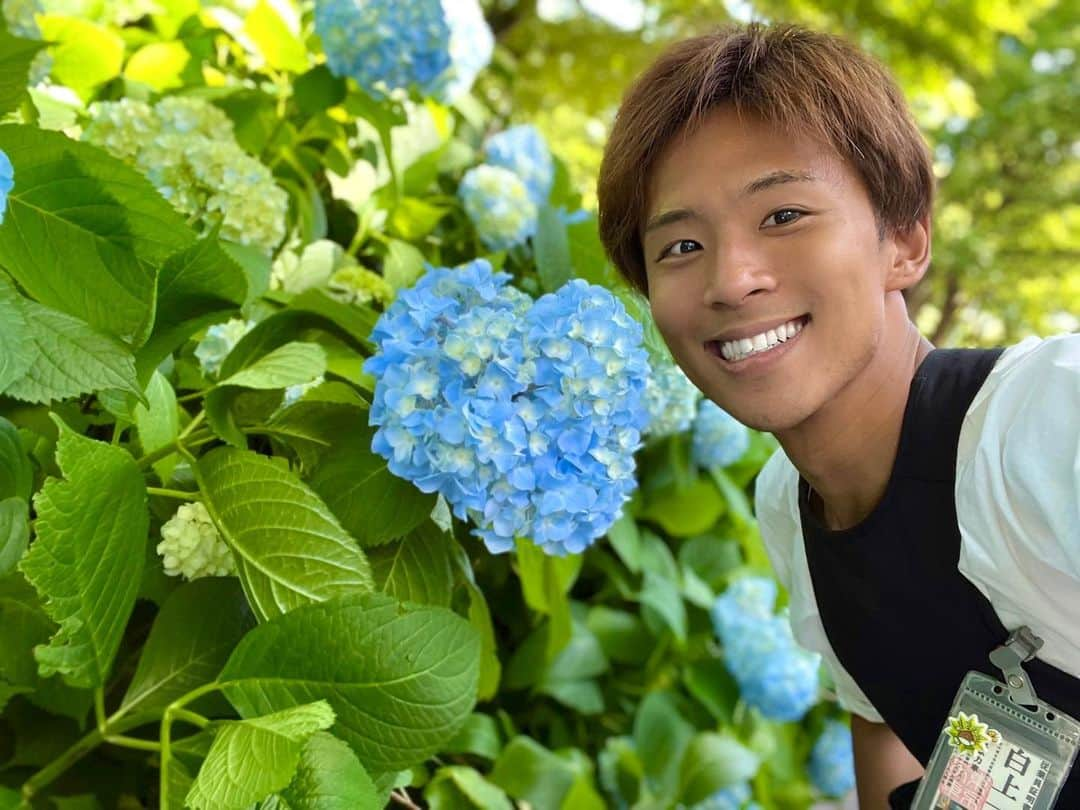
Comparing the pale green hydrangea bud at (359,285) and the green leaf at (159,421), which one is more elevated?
the pale green hydrangea bud at (359,285)

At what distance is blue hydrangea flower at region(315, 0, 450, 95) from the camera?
4.08 feet

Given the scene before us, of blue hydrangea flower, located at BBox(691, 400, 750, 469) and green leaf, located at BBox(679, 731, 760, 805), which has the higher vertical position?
blue hydrangea flower, located at BBox(691, 400, 750, 469)

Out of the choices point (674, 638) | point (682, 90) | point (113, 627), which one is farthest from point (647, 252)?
point (674, 638)

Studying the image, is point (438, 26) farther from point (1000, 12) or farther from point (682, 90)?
point (1000, 12)

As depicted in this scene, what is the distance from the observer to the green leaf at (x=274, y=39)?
136 centimetres

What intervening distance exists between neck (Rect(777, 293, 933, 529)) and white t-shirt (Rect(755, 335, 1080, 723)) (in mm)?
92

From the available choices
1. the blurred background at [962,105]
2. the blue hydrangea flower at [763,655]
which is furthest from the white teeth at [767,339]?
the blurred background at [962,105]

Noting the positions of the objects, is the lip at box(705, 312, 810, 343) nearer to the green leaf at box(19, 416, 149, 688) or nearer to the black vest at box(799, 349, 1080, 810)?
the black vest at box(799, 349, 1080, 810)

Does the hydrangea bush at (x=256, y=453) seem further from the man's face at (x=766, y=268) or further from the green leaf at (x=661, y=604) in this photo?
the green leaf at (x=661, y=604)

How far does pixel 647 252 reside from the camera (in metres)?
0.98

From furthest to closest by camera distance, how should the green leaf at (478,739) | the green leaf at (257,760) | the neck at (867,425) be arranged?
the green leaf at (478,739) → the neck at (867,425) → the green leaf at (257,760)

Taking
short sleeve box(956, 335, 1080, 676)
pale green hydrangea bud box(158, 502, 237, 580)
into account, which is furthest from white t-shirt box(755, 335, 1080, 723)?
pale green hydrangea bud box(158, 502, 237, 580)

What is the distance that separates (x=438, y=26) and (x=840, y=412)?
712 millimetres

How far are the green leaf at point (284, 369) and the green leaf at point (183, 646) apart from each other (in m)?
0.18
